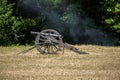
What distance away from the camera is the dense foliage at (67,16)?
30156 mm

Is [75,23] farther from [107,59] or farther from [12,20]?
[107,59]

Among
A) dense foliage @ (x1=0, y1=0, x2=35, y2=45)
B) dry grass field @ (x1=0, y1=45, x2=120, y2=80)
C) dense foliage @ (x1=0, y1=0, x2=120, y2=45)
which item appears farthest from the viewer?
dense foliage @ (x1=0, y1=0, x2=120, y2=45)

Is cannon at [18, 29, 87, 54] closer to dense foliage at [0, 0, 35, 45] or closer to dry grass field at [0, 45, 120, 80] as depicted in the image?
dry grass field at [0, 45, 120, 80]

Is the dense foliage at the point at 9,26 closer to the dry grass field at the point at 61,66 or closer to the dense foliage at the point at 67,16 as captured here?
the dense foliage at the point at 67,16

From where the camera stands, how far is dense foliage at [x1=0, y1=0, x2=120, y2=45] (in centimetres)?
3016

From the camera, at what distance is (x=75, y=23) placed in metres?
32.2

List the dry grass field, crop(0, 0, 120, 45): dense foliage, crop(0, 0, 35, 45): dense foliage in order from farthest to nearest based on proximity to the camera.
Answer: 1. crop(0, 0, 120, 45): dense foliage
2. crop(0, 0, 35, 45): dense foliage
3. the dry grass field

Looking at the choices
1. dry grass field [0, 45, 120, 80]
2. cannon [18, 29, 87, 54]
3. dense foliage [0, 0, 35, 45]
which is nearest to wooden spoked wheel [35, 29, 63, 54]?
cannon [18, 29, 87, 54]

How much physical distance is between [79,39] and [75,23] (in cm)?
135

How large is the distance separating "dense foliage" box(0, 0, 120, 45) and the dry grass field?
8.91 m

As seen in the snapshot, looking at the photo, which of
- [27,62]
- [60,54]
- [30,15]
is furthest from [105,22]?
[27,62]

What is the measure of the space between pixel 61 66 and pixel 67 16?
50.9ft

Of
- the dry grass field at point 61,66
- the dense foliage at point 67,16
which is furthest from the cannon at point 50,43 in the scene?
the dense foliage at point 67,16

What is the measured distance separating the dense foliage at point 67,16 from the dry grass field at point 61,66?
351 inches
